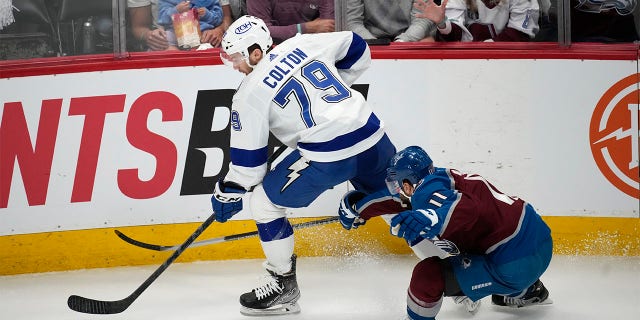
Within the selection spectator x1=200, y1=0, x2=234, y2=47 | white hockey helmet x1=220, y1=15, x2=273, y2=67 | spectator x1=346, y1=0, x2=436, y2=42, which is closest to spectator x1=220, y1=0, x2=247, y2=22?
spectator x1=200, y1=0, x2=234, y2=47

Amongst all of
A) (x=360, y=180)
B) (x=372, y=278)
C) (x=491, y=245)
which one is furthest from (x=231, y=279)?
(x=491, y=245)

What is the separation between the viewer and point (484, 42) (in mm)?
4727

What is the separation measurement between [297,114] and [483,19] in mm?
1592

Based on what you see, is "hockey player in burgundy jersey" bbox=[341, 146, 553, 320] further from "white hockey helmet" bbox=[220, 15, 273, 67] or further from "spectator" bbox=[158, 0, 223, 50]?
"spectator" bbox=[158, 0, 223, 50]

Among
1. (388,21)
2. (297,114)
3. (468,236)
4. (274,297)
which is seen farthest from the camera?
(388,21)

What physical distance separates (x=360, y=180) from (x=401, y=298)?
0.59 meters

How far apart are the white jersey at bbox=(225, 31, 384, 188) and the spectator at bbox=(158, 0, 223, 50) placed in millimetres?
1117

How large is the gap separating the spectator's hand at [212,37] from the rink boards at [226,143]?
0.14 m

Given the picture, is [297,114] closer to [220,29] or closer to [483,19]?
[220,29]

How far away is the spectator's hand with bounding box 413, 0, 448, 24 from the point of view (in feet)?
15.5

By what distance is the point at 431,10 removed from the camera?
4742 millimetres

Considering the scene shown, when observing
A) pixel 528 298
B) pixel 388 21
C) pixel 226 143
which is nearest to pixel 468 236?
pixel 528 298

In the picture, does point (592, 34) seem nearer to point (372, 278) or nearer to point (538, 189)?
point (538, 189)

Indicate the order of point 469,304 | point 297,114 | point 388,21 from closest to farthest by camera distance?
point 297,114 → point 469,304 → point 388,21
